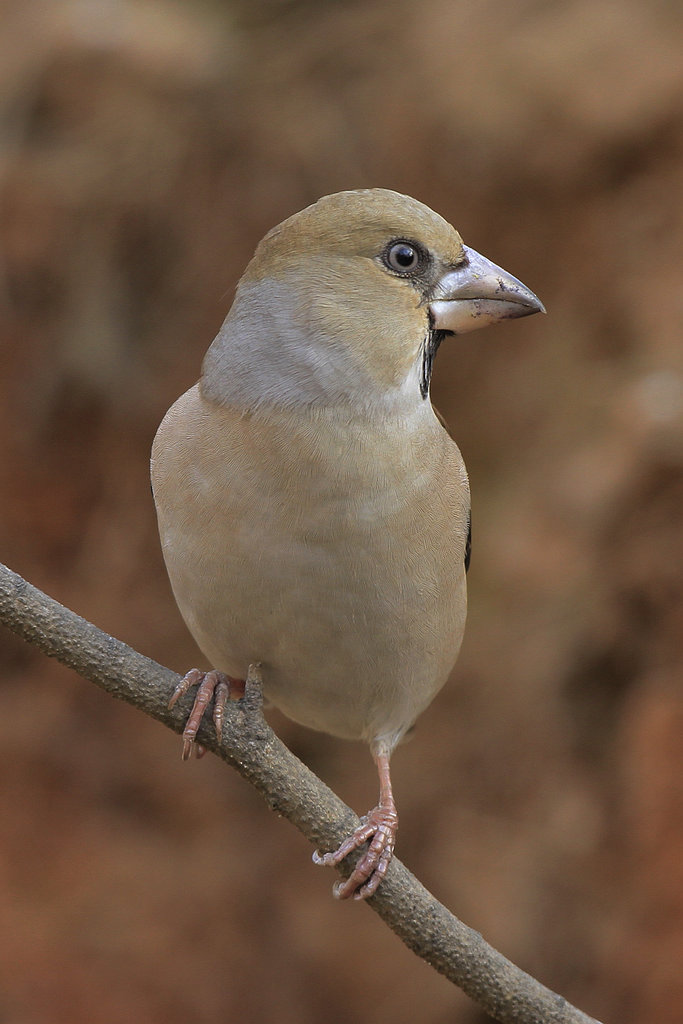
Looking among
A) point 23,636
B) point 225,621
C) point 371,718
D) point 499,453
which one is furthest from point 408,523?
point 499,453

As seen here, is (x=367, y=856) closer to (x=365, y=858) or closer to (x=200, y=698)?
(x=365, y=858)

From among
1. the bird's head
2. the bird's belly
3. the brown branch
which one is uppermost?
the bird's head

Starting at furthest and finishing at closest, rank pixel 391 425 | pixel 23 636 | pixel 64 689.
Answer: pixel 64 689, pixel 391 425, pixel 23 636

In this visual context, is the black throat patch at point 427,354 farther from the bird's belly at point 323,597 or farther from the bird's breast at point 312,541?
the bird's belly at point 323,597

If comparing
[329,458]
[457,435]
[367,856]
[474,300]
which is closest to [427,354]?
[474,300]

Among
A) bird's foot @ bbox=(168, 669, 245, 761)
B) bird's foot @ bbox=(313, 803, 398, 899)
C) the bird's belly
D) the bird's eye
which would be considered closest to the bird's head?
the bird's eye

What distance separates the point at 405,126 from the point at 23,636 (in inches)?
132

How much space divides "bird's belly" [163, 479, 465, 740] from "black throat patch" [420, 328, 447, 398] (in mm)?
278

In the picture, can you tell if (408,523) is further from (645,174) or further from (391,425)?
(645,174)

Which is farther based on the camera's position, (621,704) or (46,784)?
(46,784)

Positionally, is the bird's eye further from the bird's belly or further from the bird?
the bird's belly

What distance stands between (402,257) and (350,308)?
17 centimetres

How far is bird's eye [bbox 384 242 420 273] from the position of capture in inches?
89.9

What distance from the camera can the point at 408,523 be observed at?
88.8 inches
